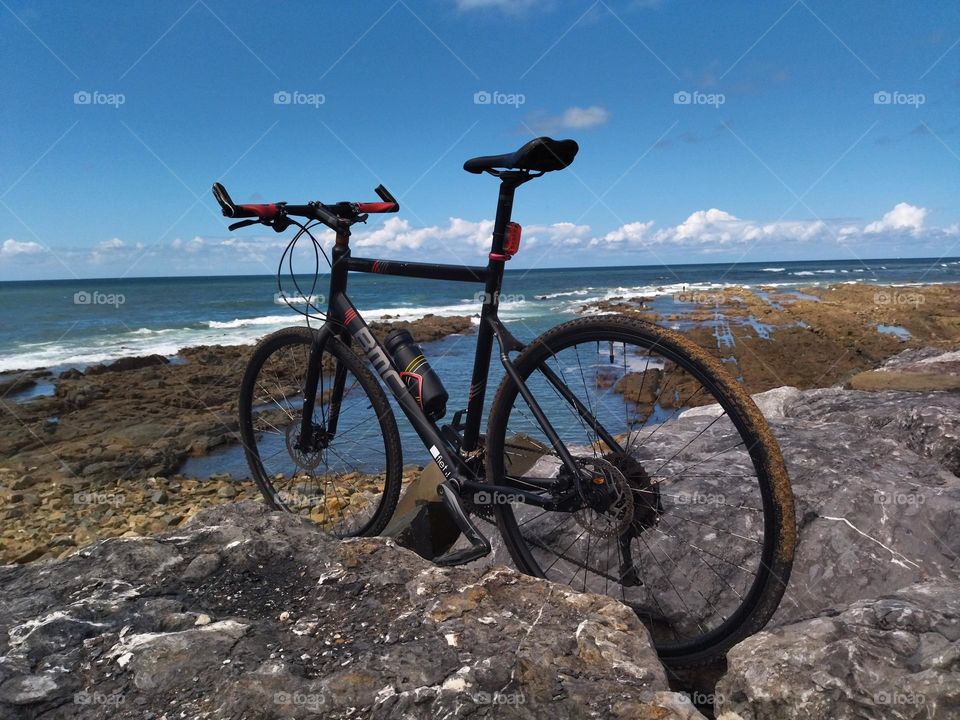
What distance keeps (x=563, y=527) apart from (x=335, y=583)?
3.86 feet

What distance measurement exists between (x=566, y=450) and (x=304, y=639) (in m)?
1.08

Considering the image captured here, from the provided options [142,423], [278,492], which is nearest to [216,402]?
[142,423]

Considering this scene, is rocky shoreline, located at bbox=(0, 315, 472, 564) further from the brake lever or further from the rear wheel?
the brake lever

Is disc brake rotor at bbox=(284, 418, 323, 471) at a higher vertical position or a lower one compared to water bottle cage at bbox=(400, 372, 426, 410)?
lower

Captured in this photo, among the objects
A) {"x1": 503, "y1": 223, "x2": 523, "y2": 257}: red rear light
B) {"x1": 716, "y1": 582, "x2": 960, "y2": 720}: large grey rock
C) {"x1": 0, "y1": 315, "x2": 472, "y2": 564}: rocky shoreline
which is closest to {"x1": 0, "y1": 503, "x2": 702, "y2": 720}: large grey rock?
{"x1": 716, "y1": 582, "x2": 960, "y2": 720}: large grey rock

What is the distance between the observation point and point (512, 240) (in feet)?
8.63

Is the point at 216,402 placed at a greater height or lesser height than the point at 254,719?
lesser

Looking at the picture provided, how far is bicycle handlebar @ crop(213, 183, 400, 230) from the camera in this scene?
297 cm

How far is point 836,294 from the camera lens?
29.6m

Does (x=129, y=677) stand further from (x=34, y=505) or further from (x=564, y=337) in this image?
(x=34, y=505)

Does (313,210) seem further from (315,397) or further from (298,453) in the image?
(298,453)

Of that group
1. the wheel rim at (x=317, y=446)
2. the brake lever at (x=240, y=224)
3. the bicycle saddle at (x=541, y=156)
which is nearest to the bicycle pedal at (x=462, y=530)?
the wheel rim at (x=317, y=446)

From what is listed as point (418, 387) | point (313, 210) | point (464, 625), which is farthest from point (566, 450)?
point (313, 210)

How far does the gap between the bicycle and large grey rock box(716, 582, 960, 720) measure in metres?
0.32
